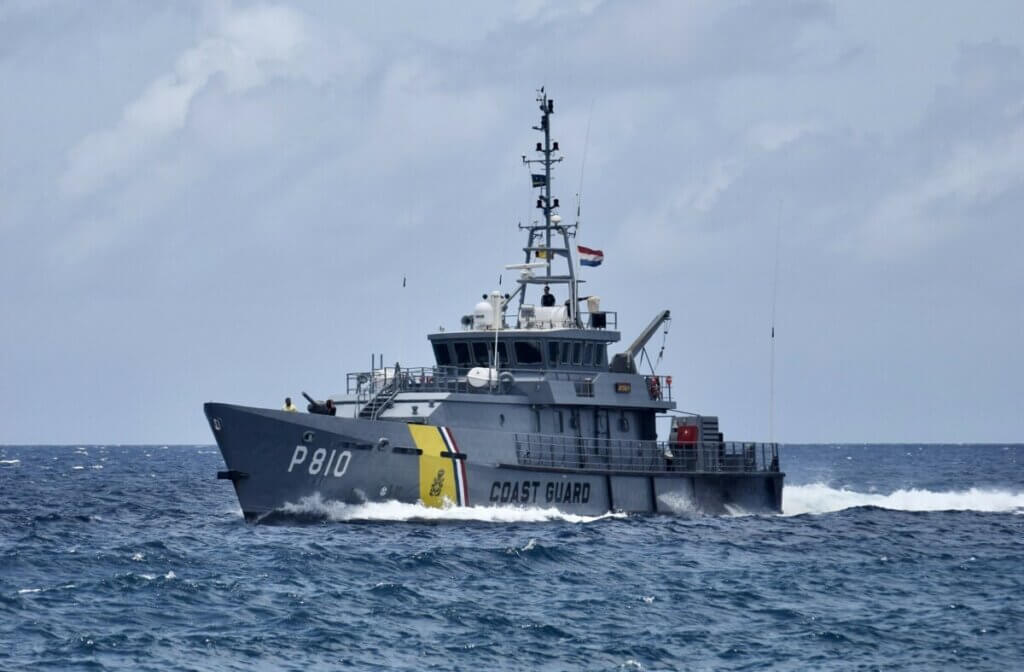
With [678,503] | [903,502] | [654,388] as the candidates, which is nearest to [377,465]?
[678,503]

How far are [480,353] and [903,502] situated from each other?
20375 millimetres

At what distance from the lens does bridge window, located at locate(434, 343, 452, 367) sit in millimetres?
43375

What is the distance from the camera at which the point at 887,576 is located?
31.0 meters

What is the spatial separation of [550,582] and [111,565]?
8451mm

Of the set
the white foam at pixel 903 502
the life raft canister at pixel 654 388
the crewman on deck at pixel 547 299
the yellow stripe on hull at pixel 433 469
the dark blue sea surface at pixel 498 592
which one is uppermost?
the crewman on deck at pixel 547 299

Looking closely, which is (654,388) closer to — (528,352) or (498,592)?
(528,352)

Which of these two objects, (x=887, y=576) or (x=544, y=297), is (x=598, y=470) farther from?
(x=887, y=576)

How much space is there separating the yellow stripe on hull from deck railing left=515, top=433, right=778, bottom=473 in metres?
2.67

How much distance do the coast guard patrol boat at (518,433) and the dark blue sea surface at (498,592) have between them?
32.2 inches

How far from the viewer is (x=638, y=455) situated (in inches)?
1748

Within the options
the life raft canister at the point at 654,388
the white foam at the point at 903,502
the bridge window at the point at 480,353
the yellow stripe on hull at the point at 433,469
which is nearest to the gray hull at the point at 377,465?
the yellow stripe on hull at the point at 433,469

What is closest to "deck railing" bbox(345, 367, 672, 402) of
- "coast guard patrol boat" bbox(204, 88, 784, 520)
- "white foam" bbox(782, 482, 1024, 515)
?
"coast guard patrol boat" bbox(204, 88, 784, 520)

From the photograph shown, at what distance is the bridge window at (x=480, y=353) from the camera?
42.8m

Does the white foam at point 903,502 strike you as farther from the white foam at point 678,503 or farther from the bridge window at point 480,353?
the bridge window at point 480,353
